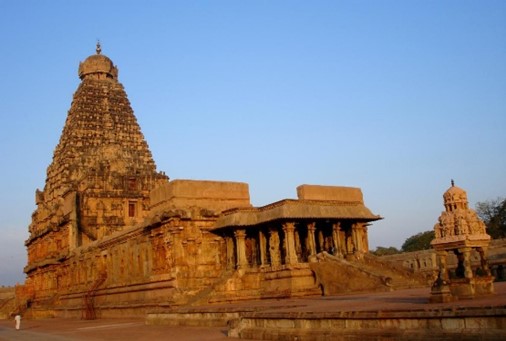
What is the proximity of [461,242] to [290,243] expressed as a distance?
14.4 m

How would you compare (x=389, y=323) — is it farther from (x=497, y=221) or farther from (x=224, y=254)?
(x=497, y=221)

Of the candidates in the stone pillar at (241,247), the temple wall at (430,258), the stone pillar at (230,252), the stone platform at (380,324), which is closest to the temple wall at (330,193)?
the stone pillar at (241,247)

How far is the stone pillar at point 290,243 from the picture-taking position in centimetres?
2666

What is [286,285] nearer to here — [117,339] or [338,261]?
[338,261]

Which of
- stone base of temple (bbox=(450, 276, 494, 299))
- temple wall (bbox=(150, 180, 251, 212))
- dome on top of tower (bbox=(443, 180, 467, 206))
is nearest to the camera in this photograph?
stone base of temple (bbox=(450, 276, 494, 299))

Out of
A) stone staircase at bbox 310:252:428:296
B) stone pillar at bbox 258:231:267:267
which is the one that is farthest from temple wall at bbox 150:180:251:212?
stone staircase at bbox 310:252:428:296

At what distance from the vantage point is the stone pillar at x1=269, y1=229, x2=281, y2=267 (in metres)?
27.7

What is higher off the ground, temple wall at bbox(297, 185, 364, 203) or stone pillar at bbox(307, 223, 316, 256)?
temple wall at bbox(297, 185, 364, 203)

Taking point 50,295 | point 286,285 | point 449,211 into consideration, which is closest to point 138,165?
point 50,295

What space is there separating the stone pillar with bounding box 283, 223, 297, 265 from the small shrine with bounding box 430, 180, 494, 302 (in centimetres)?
1347

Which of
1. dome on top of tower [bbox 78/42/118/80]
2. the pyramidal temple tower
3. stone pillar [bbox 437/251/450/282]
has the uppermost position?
dome on top of tower [bbox 78/42/118/80]

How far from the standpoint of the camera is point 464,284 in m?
12.8

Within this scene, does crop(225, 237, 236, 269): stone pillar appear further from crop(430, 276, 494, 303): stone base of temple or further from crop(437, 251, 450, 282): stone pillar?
crop(430, 276, 494, 303): stone base of temple

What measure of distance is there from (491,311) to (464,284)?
412cm
